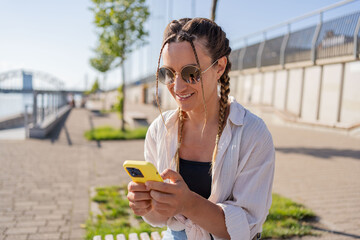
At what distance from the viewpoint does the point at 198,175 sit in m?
1.87

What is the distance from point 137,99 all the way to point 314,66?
43415 millimetres

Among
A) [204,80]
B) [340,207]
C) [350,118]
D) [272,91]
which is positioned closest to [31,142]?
[340,207]

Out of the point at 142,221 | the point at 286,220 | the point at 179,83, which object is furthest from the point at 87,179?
the point at 179,83

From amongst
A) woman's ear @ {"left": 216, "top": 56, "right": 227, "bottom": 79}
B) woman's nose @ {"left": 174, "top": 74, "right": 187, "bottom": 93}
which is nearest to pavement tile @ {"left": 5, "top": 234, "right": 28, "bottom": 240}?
woman's nose @ {"left": 174, "top": 74, "right": 187, "bottom": 93}

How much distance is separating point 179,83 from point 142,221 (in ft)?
9.08

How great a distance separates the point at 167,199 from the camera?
1.33m

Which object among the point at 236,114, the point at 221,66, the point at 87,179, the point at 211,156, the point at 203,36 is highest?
the point at 203,36

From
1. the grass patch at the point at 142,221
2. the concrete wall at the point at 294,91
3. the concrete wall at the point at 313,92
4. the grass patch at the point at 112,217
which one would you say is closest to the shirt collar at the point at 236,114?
the grass patch at the point at 112,217

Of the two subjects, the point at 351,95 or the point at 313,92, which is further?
the point at 313,92

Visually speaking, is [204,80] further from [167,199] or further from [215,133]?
[167,199]

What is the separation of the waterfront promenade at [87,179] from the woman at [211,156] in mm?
2324

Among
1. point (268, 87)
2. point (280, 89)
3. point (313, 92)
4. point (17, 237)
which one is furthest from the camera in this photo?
point (268, 87)

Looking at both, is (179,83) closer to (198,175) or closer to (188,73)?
(188,73)

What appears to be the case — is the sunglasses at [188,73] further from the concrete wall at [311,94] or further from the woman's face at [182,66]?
the concrete wall at [311,94]
